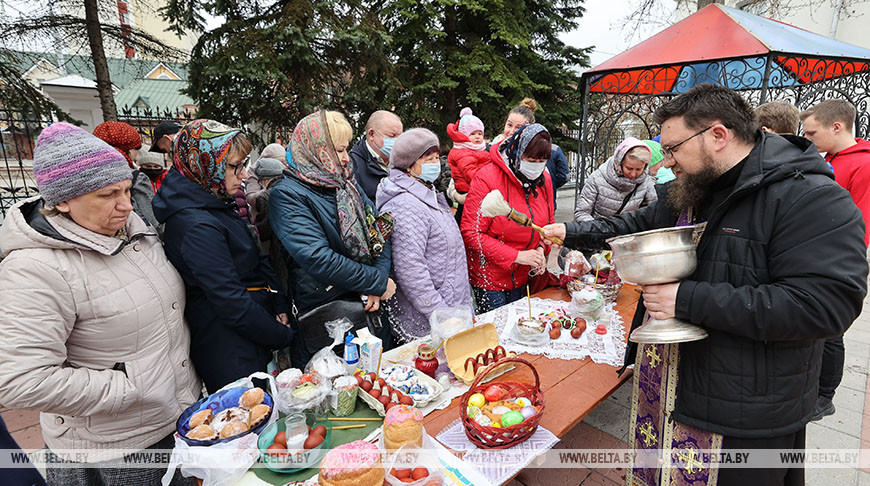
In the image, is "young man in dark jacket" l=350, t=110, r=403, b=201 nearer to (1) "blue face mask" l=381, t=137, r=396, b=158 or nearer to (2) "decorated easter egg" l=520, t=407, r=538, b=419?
(1) "blue face mask" l=381, t=137, r=396, b=158

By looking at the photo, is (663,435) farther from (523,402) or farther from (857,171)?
(857,171)

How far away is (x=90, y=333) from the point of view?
149 cm

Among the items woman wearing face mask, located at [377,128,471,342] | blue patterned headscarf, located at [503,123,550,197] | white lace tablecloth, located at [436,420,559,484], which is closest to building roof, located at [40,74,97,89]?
woman wearing face mask, located at [377,128,471,342]

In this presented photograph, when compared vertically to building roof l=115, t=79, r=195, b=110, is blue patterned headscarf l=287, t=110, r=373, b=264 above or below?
below

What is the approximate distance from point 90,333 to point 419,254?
5.26 ft

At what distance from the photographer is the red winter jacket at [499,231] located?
2.97 metres

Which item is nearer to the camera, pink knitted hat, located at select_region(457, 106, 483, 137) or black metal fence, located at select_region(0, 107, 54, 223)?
pink knitted hat, located at select_region(457, 106, 483, 137)

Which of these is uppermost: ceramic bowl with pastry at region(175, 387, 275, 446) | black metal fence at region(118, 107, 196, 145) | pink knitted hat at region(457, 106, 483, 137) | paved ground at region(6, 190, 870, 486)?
black metal fence at region(118, 107, 196, 145)

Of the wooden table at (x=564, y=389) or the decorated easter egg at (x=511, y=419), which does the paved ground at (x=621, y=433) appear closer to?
the wooden table at (x=564, y=389)

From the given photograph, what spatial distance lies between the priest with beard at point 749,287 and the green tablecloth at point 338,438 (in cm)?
123

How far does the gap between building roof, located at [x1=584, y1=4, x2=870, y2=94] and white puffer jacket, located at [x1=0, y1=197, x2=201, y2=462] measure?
6085 mm

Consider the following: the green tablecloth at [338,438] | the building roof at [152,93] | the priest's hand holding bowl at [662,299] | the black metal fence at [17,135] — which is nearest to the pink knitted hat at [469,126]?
the priest's hand holding bowl at [662,299]

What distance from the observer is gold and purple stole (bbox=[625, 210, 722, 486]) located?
5.22 ft

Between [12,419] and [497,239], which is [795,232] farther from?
[12,419]
